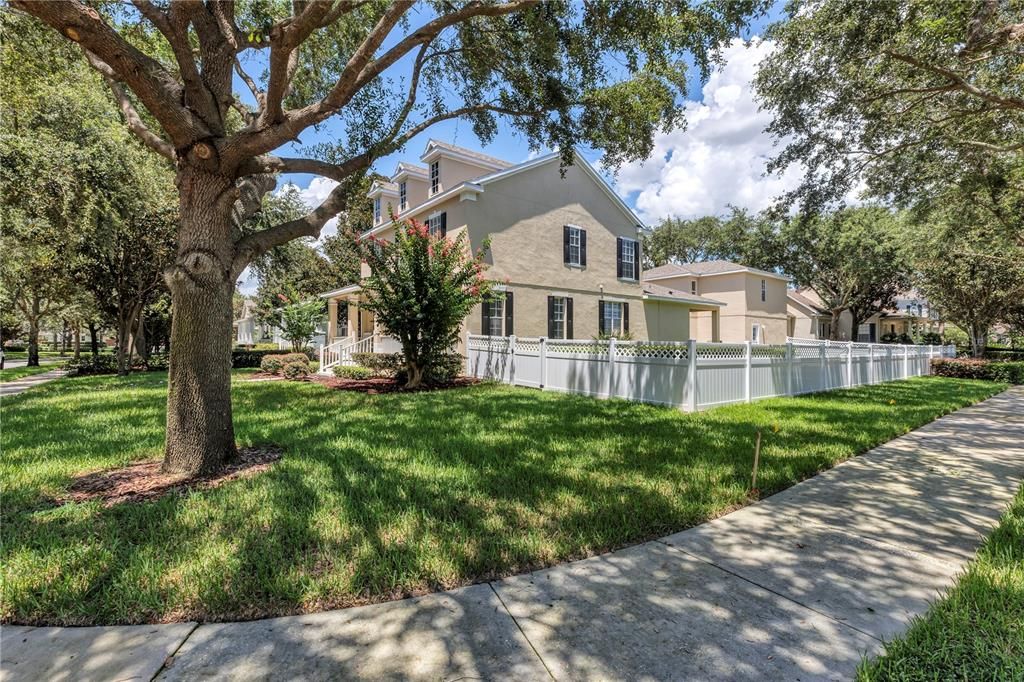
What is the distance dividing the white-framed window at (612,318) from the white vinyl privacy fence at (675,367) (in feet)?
18.4

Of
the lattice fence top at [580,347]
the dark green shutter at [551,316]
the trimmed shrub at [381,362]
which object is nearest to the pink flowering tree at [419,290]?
the trimmed shrub at [381,362]

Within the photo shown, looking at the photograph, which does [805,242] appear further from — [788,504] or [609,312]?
[788,504]

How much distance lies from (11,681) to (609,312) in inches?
666

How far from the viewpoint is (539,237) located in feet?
51.2

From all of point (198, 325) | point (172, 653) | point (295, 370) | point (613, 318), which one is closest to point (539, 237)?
point (613, 318)

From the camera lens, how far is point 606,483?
14.1 feet

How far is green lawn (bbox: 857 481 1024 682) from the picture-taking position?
6.47 feet

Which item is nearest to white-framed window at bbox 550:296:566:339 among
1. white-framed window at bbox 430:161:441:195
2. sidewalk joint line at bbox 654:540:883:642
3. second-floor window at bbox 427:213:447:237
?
second-floor window at bbox 427:213:447:237

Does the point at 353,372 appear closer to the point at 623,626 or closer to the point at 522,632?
the point at 522,632

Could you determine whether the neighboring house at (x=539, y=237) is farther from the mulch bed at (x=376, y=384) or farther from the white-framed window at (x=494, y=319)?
the mulch bed at (x=376, y=384)

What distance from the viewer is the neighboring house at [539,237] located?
1448 centimetres

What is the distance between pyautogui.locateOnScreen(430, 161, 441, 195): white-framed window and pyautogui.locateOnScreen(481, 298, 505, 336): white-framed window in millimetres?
5076

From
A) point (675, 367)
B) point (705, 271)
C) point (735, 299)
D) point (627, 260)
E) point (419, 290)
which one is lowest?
point (675, 367)

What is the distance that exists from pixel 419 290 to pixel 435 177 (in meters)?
7.05
